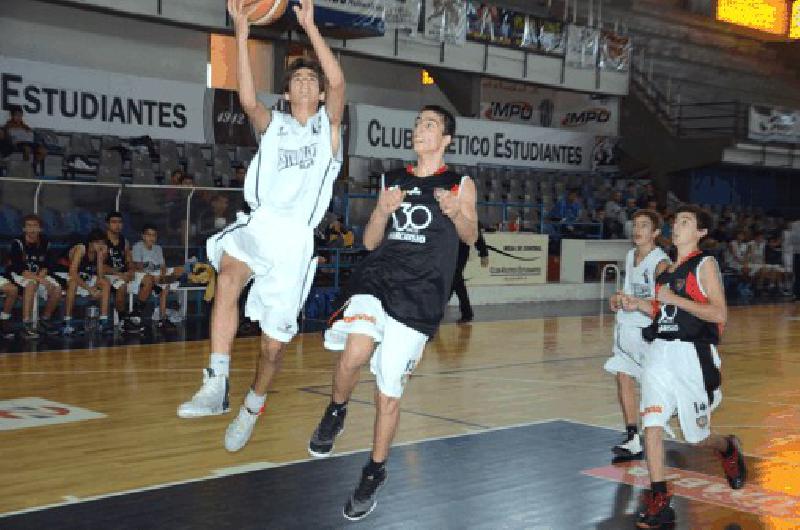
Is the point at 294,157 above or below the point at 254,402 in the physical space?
above

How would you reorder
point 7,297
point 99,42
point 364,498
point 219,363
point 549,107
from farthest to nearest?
point 549,107, point 99,42, point 7,297, point 219,363, point 364,498

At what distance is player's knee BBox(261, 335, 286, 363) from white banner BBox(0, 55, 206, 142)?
388 inches

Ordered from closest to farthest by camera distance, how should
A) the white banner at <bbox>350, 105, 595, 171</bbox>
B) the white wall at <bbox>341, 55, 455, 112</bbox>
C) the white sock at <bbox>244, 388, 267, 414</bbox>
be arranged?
the white sock at <bbox>244, 388, 267, 414</bbox> < the white banner at <bbox>350, 105, 595, 171</bbox> < the white wall at <bbox>341, 55, 455, 112</bbox>

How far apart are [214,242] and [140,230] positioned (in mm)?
7898

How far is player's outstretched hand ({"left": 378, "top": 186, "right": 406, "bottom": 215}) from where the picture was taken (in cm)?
458

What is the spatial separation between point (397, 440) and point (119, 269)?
635cm

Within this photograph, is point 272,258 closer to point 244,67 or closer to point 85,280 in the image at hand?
point 244,67

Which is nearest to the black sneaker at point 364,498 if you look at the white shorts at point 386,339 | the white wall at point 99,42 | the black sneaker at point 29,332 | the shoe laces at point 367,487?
the shoe laces at point 367,487

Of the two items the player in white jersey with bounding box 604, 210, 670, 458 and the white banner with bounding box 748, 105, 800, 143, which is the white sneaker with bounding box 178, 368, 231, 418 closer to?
the player in white jersey with bounding box 604, 210, 670, 458

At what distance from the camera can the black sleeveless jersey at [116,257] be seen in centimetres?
1225

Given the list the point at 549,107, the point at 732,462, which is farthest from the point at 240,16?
the point at 549,107

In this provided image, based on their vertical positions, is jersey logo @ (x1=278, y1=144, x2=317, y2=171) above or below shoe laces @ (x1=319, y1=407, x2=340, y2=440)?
above

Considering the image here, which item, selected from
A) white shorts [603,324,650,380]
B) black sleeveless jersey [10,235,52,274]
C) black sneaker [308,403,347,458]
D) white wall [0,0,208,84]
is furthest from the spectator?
black sneaker [308,403,347,458]

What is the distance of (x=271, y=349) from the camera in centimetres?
580
